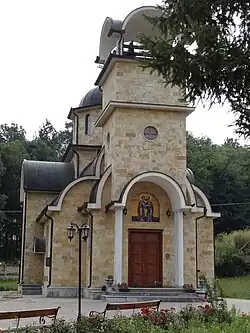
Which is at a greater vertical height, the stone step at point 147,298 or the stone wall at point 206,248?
the stone wall at point 206,248

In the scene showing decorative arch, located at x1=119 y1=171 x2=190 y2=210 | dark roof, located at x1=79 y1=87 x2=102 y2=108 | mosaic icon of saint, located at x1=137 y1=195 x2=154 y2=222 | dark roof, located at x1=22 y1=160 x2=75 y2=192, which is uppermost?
dark roof, located at x1=79 y1=87 x2=102 y2=108

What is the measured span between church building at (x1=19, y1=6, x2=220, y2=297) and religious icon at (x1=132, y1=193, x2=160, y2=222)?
0.13ft

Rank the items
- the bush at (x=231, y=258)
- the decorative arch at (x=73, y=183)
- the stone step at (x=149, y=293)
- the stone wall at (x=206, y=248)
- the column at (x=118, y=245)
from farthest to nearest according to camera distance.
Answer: the bush at (x=231, y=258) < the stone wall at (x=206, y=248) < the decorative arch at (x=73, y=183) < the column at (x=118, y=245) < the stone step at (x=149, y=293)

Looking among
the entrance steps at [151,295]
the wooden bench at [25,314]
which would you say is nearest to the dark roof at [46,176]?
the entrance steps at [151,295]

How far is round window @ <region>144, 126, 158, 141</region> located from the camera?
20.4 metres

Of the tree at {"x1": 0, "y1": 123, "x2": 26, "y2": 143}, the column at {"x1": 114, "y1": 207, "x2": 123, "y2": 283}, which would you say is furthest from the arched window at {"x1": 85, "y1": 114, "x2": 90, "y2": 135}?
the tree at {"x1": 0, "y1": 123, "x2": 26, "y2": 143}

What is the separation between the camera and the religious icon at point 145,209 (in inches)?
802

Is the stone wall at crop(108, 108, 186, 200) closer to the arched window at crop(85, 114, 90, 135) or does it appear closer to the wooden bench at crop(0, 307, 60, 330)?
the arched window at crop(85, 114, 90, 135)

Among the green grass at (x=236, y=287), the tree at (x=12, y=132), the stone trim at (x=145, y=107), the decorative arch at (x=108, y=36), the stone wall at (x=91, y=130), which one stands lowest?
the green grass at (x=236, y=287)

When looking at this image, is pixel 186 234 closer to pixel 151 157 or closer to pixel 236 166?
pixel 151 157

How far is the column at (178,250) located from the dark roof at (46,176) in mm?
7287

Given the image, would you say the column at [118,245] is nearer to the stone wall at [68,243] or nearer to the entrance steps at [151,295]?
the entrance steps at [151,295]

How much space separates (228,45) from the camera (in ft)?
24.2

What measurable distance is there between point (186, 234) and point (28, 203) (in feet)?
27.9
